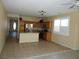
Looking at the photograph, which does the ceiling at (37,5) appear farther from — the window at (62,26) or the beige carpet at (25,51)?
the beige carpet at (25,51)

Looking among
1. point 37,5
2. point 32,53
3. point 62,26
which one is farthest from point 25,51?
point 62,26

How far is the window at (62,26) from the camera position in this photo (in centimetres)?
623

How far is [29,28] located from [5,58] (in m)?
6.28

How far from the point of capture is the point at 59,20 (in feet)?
23.4

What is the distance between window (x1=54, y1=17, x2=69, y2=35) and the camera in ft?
20.4

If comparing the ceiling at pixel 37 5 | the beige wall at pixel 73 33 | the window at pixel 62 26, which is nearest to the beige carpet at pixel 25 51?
the beige wall at pixel 73 33

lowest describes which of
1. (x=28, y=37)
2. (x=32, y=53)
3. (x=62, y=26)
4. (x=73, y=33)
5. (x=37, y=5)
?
(x=32, y=53)

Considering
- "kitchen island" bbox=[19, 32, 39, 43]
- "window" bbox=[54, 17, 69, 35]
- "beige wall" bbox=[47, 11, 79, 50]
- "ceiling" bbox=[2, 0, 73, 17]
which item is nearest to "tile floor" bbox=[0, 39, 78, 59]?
"beige wall" bbox=[47, 11, 79, 50]

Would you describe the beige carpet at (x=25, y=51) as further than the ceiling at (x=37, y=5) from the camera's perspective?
Yes

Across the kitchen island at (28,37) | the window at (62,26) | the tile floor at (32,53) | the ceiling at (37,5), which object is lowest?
the tile floor at (32,53)

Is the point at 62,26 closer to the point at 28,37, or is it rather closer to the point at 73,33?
the point at 73,33

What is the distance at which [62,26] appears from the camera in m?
6.75

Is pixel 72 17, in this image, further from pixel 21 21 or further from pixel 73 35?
pixel 21 21

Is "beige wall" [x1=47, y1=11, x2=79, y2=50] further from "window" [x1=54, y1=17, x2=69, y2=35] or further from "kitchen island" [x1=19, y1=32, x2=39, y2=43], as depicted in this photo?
"kitchen island" [x1=19, y1=32, x2=39, y2=43]
